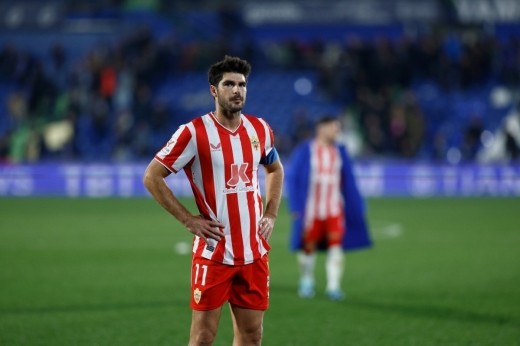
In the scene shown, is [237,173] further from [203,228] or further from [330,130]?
[330,130]

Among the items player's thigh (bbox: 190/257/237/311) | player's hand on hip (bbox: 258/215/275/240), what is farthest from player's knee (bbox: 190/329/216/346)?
player's hand on hip (bbox: 258/215/275/240)

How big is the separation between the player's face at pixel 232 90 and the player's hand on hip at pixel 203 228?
71 centimetres

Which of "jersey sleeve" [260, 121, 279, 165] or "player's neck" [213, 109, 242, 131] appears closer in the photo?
"player's neck" [213, 109, 242, 131]

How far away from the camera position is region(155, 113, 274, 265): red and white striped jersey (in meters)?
5.76

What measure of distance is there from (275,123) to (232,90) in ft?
80.4

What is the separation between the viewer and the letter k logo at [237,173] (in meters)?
5.81

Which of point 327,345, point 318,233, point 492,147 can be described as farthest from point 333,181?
point 492,147

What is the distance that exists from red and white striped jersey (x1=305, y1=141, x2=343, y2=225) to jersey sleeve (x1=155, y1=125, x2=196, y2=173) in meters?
5.67

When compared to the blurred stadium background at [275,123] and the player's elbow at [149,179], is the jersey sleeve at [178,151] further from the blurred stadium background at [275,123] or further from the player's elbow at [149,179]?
the blurred stadium background at [275,123]

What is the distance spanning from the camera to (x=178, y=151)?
5730 millimetres

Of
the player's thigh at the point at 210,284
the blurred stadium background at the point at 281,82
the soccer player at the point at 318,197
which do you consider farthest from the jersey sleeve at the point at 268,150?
the blurred stadium background at the point at 281,82

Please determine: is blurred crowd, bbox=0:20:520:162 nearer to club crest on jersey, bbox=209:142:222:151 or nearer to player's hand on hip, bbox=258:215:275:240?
player's hand on hip, bbox=258:215:275:240

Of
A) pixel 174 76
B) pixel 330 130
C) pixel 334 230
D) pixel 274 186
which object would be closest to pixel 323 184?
pixel 334 230

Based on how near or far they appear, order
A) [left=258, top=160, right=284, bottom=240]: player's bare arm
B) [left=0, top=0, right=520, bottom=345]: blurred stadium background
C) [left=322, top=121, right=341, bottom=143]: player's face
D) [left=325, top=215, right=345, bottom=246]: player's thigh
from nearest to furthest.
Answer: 1. [left=258, top=160, right=284, bottom=240]: player's bare arm
2. [left=322, top=121, right=341, bottom=143]: player's face
3. [left=325, top=215, right=345, bottom=246]: player's thigh
4. [left=0, top=0, right=520, bottom=345]: blurred stadium background
